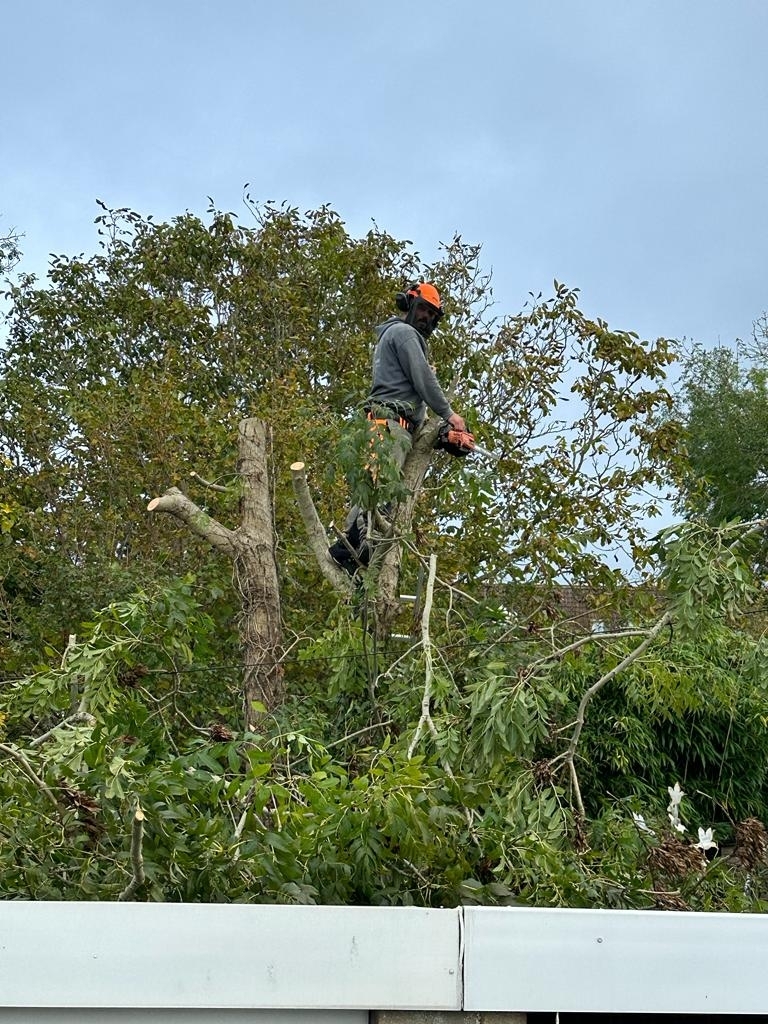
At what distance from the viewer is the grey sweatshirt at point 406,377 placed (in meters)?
6.57

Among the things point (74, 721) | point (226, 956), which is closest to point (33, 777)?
point (74, 721)

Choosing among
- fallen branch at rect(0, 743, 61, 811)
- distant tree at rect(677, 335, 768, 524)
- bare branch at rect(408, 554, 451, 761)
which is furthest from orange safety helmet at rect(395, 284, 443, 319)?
distant tree at rect(677, 335, 768, 524)

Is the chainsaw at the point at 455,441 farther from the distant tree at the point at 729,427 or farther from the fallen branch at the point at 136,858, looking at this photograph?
the distant tree at the point at 729,427

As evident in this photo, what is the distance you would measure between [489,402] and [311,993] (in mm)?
10264

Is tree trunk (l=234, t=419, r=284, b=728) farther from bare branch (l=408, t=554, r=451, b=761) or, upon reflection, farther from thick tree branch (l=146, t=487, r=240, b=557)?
bare branch (l=408, t=554, r=451, b=761)

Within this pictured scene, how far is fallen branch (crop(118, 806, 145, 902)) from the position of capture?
2.85 metres

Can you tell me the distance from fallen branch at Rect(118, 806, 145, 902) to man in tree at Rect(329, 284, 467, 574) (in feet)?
10.5

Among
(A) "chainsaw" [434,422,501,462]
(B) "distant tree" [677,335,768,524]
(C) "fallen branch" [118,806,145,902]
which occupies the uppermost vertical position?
(B) "distant tree" [677,335,768,524]

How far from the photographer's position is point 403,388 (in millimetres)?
6789

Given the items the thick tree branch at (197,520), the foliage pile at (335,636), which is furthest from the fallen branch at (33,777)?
the thick tree branch at (197,520)

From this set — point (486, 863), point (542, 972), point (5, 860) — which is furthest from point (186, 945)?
point (486, 863)

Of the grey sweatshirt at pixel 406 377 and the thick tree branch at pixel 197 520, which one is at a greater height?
the grey sweatshirt at pixel 406 377

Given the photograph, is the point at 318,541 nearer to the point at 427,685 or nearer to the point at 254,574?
the point at 254,574

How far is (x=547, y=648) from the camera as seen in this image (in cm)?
596
